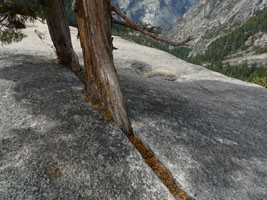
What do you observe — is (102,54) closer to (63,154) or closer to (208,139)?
(63,154)

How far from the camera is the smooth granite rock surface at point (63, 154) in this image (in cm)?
359

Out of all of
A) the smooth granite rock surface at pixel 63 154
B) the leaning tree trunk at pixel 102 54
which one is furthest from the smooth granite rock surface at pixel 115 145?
the leaning tree trunk at pixel 102 54

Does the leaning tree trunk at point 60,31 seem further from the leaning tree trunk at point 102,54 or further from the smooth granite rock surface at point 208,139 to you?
the leaning tree trunk at point 102,54

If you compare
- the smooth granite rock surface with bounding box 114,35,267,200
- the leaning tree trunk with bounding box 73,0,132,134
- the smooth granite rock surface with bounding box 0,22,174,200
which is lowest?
the smooth granite rock surface with bounding box 114,35,267,200

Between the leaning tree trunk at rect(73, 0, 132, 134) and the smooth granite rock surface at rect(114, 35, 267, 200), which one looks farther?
the leaning tree trunk at rect(73, 0, 132, 134)

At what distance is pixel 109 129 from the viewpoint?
5207mm

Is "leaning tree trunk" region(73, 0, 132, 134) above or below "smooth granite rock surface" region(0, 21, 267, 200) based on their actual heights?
above

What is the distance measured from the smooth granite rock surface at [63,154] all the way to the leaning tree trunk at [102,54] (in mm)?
543

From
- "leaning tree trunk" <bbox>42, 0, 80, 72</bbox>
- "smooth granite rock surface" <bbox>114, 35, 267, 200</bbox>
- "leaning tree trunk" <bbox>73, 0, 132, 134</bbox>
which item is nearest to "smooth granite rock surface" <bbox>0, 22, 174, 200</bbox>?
"leaning tree trunk" <bbox>73, 0, 132, 134</bbox>

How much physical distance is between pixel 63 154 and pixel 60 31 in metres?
7.90

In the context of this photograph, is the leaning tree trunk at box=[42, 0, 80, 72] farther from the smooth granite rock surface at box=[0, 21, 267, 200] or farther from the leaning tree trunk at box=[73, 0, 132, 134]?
the leaning tree trunk at box=[73, 0, 132, 134]

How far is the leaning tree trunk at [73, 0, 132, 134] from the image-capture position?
16.7 ft

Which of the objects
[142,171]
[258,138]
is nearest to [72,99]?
[142,171]

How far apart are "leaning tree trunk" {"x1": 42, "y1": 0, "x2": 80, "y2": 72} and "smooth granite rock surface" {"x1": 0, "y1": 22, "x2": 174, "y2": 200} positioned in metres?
3.91
